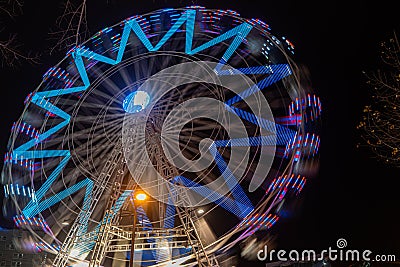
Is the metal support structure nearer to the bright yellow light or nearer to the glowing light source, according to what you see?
the glowing light source

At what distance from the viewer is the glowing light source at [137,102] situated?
15703 mm

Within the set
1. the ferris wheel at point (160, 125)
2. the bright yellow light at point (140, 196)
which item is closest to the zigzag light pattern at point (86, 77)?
the ferris wheel at point (160, 125)

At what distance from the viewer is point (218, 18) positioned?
52.9ft

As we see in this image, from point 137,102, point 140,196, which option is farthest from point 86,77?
point 140,196

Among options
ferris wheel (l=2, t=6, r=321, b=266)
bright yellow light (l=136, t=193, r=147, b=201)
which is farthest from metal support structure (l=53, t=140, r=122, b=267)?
bright yellow light (l=136, t=193, r=147, b=201)

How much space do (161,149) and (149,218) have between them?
10.4ft

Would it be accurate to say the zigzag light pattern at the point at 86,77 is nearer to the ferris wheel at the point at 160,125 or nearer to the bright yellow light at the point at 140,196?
the ferris wheel at the point at 160,125

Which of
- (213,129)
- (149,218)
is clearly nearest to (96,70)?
(213,129)

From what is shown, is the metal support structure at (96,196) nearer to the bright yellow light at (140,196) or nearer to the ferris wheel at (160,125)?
the ferris wheel at (160,125)

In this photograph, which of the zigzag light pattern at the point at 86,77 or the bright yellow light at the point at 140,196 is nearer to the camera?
the bright yellow light at the point at 140,196

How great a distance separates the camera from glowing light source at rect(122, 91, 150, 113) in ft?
51.5

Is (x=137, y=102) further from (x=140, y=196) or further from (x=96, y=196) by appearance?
(x=140, y=196)

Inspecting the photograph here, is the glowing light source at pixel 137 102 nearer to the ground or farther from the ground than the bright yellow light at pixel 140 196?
farther from the ground

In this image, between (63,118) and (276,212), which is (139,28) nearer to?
(63,118)
